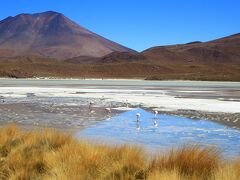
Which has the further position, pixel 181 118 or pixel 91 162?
pixel 181 118

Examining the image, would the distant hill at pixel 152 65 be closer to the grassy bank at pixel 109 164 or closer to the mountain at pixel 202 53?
the mountain at pixel 202 53

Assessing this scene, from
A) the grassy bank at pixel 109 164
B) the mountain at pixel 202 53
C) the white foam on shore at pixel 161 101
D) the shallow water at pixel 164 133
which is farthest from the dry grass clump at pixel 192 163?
the mountain at pixel 202 53

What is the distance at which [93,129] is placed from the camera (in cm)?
1265

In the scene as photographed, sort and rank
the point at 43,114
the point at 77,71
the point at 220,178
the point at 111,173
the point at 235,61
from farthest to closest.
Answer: the point at 235,61 → the point at 77,71 → the point at 43,114 → the point at 111,173 → the point at 220,178

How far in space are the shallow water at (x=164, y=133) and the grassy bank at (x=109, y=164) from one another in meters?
2.31

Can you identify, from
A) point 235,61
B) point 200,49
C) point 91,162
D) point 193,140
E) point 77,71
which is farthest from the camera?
point 200,49

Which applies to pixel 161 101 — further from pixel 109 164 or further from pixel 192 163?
pixel 192 163

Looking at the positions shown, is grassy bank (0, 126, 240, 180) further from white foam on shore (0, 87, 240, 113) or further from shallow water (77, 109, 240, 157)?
white foam on shore (0, 87, 240, 113)

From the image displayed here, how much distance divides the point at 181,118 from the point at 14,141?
8.44 m

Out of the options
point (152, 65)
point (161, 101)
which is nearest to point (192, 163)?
point (161, 101)

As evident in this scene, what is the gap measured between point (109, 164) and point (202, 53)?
168 metres

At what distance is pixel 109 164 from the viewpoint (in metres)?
6.34

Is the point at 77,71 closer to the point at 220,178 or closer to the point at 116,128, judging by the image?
the point at 116,128

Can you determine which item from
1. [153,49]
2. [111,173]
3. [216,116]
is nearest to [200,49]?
[153,49]
